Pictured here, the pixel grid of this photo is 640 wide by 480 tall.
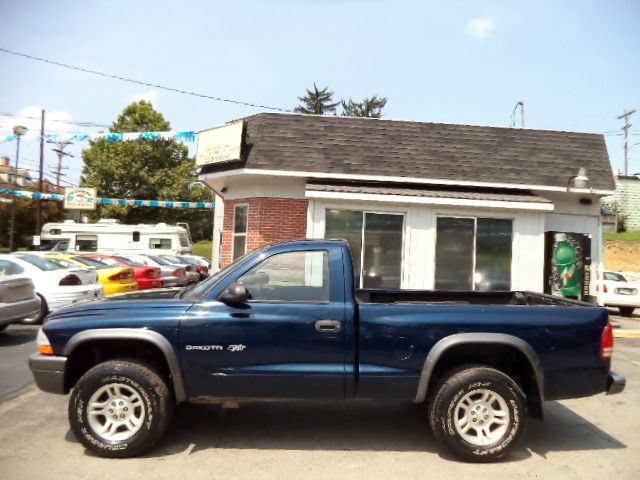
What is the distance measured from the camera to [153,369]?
4.10 m

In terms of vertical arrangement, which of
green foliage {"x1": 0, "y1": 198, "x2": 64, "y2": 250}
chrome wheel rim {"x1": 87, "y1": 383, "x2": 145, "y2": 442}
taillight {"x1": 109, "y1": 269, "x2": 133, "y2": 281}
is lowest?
chrome wheel rim {"x1": 87, "y1": 383, "x2": 145, "y2": 442}

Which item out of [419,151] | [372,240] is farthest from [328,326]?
[419,151]

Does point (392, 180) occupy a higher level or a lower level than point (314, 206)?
higher

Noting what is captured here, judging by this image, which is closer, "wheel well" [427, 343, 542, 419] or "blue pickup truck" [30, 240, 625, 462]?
"blue pickup truck" [30, 240, 625, 462]

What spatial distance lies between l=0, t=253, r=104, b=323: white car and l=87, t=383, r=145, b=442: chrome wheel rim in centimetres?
656

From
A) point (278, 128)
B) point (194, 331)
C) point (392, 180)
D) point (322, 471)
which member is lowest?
point (322, 471)

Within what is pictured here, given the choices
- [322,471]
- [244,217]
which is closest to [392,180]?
[244,217]

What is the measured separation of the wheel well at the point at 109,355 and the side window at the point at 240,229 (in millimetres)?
8051

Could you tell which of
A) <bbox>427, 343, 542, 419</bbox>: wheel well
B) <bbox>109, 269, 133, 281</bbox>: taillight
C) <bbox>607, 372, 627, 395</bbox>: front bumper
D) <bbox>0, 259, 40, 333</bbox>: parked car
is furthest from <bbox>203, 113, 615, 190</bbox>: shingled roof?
<bbox>607, 372, 627, 395</bbox>: front bumper

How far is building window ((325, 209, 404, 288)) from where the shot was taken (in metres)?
11.3

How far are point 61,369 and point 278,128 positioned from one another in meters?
8.84

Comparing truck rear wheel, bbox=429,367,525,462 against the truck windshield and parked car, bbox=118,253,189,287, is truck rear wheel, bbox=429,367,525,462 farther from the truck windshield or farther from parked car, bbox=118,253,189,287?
parked car, bbox=118,253,189,287

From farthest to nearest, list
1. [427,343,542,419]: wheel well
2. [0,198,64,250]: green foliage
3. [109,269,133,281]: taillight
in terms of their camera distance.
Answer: [0,198,64,250]: green foliage, [109,269,133,281]: taillight, [427,343,542,419]: wheel well

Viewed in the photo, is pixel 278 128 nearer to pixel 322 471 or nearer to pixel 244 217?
pixel 244 217
